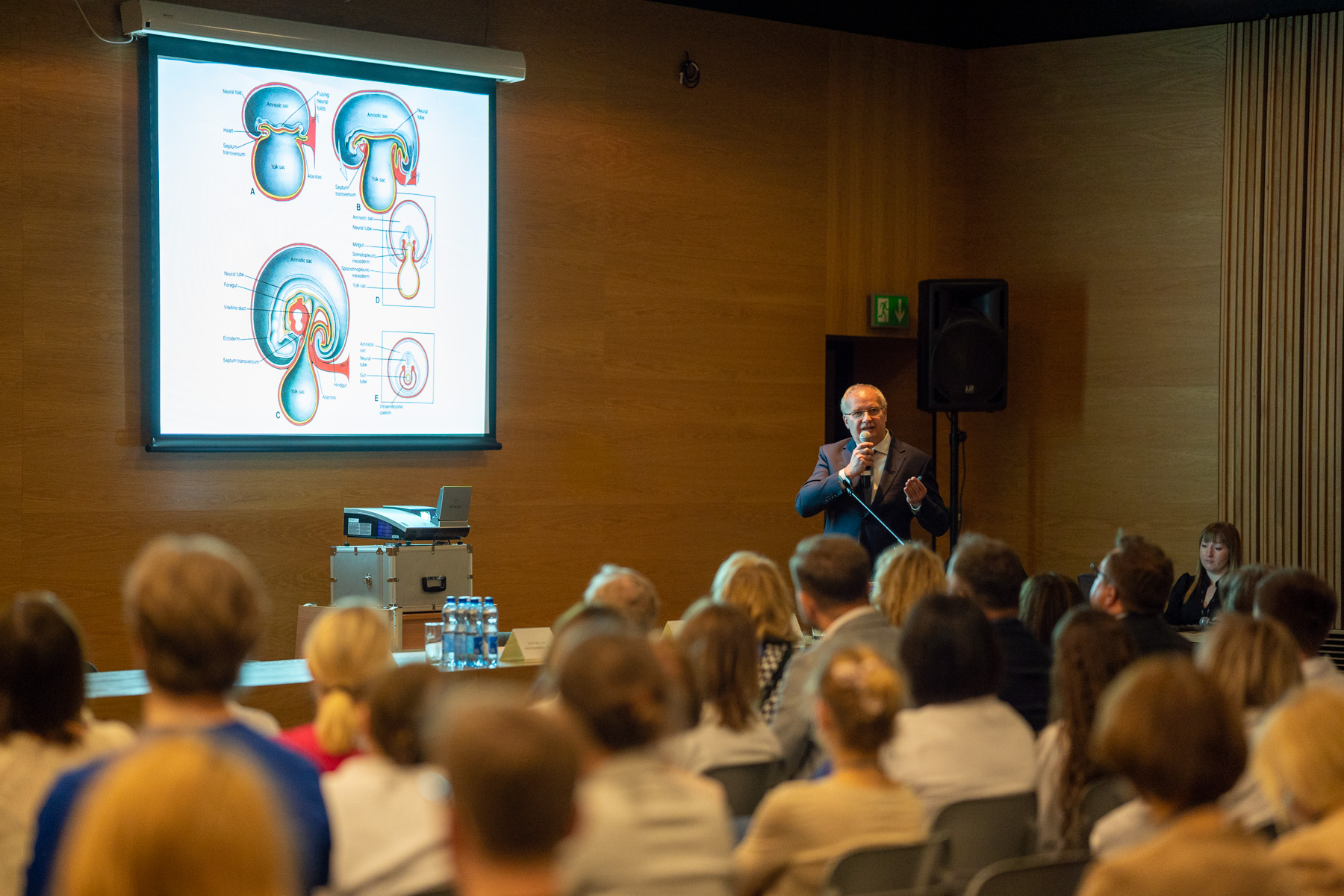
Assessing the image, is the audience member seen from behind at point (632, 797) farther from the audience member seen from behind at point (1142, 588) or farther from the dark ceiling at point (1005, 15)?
the dark ceiling at point (1005, 15)

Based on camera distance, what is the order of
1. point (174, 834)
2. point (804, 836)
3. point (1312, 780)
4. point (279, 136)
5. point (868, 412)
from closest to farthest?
1. point (174, 834)
2. point (1312, 780)
3. point (804, 836)
4. point (868, 412)
5. point (279, 136)

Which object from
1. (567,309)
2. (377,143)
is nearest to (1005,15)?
(567,309)

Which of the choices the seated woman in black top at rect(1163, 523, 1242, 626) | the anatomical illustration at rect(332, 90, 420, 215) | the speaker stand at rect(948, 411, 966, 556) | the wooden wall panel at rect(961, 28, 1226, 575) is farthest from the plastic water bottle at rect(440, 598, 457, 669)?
the wooden wall panel at rect(961, 28, 1226, 575)

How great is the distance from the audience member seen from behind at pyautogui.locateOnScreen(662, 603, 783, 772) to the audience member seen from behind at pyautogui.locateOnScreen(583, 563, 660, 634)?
47 cm

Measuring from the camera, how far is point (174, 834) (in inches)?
35.5

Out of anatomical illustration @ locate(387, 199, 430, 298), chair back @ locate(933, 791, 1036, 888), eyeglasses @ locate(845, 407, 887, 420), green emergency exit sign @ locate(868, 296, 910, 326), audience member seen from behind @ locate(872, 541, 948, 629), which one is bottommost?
chair back @ locate(933, 791, 1036, 888)

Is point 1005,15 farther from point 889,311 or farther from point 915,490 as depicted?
point 915,490

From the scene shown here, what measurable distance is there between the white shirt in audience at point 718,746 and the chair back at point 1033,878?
74 cm

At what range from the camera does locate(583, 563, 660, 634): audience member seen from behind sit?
10.6 feet

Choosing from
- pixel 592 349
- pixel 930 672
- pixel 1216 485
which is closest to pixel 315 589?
pixel 592 349

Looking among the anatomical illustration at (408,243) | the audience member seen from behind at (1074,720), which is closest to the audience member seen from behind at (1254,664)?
the audience member seen from behind at (1074,720)

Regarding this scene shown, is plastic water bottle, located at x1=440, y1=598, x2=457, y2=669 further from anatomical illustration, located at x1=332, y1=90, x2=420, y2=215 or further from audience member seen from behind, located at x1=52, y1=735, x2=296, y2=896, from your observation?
audience member seen from behind, located at x1=52, y1=735, x2=296, y2=896

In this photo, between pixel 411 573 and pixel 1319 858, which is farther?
pixel 411 573

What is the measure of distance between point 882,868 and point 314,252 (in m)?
4.27
